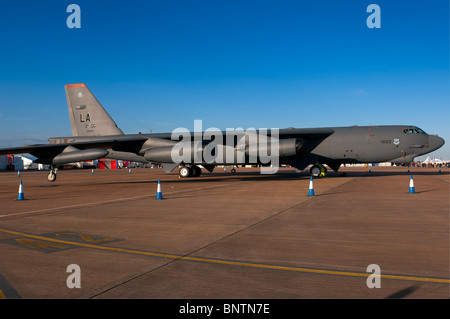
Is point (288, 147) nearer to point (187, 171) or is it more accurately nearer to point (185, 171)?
point (187, 171)

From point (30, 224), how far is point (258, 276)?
21.9 ft

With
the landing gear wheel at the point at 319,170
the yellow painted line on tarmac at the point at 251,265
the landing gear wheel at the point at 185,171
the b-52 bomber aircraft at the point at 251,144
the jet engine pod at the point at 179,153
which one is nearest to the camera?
the yellow painted line on tarmac at the point at 251,265

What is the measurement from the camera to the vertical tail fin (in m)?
26.9

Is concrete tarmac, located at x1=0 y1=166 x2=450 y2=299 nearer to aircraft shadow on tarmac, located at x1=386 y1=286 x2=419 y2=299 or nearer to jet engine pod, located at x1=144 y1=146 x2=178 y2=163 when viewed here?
aircraft shadow on tarmac, located at x1=386 y1=286 x2=419 y2=299

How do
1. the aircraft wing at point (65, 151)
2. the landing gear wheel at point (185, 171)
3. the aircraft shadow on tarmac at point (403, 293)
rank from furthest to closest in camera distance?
the landing gear wheel at point (185, 171) < the aircraft wing at point (65, 151) < the aircraft shadow on tarmac at point (403, 293)

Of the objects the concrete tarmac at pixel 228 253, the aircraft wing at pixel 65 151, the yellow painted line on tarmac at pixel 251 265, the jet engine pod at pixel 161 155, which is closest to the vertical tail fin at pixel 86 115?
the aircraft wing at pixel 65 151

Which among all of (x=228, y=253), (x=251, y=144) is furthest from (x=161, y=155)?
(x=228, y=253)

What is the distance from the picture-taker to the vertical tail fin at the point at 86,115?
26891 mm

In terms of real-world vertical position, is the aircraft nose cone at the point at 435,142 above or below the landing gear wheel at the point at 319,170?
above

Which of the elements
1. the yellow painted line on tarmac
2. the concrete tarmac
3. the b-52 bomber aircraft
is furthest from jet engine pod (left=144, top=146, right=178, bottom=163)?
the yellow painted line on tarmac

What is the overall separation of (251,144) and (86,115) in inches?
510

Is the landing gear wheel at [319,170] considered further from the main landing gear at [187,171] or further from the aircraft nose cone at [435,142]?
the main landing gear at [187,171]

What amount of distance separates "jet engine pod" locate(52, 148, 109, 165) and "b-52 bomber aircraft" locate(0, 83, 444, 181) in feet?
0.73
